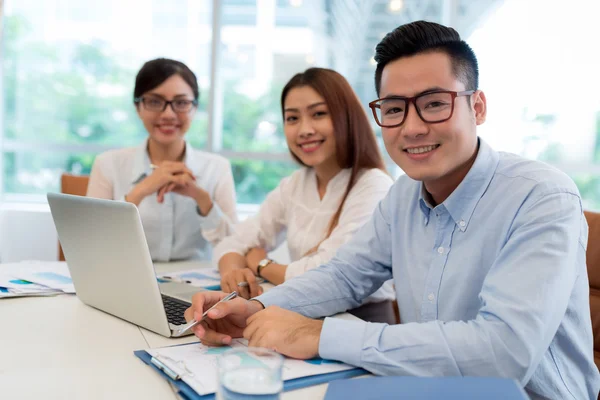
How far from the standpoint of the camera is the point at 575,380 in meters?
1.13

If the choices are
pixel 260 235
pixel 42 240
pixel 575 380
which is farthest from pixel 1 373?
pixel 42 240

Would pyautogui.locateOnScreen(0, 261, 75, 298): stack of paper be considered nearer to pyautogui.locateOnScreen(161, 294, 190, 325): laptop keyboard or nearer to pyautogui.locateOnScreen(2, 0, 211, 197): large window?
pyautogui.locateOnScreen(161, 294, 190, 325): laptop keyboard

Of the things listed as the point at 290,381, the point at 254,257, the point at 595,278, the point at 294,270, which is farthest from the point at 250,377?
the point at 254,257

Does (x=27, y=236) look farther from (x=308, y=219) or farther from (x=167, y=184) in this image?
(x=308, y=219)

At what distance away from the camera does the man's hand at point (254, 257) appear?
1926 millimetres

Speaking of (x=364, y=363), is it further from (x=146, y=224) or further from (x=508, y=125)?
(x=508, y=125)

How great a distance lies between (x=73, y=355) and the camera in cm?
106

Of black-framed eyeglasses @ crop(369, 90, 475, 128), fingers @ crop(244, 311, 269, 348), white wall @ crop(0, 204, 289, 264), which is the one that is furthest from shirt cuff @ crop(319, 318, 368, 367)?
white wall @ crop(0, 204, 289, 264)

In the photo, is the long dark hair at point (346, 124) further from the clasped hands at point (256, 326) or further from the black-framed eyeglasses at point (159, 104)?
the clasped hands at point (256, 326)

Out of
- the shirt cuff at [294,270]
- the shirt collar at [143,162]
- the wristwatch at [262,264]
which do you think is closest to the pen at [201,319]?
Answer: the shirt cuff at [294,270]

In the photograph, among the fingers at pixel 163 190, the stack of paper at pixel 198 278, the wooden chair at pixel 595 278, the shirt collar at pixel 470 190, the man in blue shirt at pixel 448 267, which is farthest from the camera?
the fingers at pixel 163 190

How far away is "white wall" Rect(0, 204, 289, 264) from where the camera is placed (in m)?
3.82

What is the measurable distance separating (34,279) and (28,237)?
2.46 metres

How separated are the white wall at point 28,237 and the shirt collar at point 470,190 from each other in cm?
262
